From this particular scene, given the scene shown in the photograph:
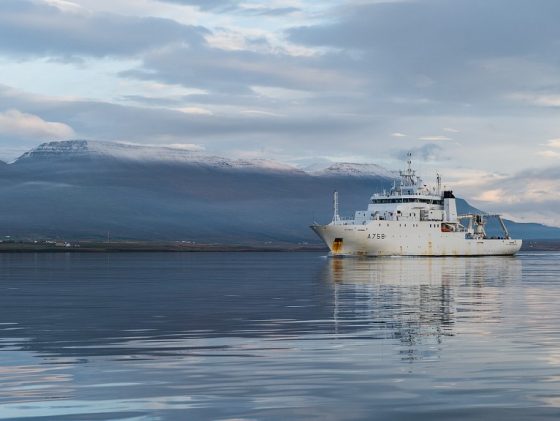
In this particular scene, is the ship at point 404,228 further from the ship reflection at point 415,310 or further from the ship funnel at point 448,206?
the ship reflection at point 415,310

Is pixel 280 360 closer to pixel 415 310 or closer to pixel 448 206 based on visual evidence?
pixel 415 310

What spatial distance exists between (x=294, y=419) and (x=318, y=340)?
12.0 m

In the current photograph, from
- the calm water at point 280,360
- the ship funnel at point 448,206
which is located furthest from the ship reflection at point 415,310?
the ship funnel at point 448,206

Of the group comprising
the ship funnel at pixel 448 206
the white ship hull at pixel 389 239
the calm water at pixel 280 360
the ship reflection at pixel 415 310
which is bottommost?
the calm water at pixel 280 360

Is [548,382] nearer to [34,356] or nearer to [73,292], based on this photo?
[34,356]

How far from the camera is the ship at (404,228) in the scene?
494 feet

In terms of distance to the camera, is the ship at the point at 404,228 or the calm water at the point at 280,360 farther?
the ship at the point at 404,228

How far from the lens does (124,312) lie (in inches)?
1548

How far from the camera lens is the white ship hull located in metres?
150

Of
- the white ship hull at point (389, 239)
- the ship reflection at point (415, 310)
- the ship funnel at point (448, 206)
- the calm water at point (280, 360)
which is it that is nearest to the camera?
the calm water at point (280, 360)

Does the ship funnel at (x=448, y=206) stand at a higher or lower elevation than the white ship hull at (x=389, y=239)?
higher

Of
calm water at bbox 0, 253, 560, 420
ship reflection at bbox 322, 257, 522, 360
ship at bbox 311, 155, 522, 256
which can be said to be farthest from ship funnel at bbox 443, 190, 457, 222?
calm water at bbox 0, 253, 560, 420

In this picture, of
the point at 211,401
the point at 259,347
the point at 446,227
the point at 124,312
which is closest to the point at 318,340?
the point at 259,347

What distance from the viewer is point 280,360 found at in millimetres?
23047
